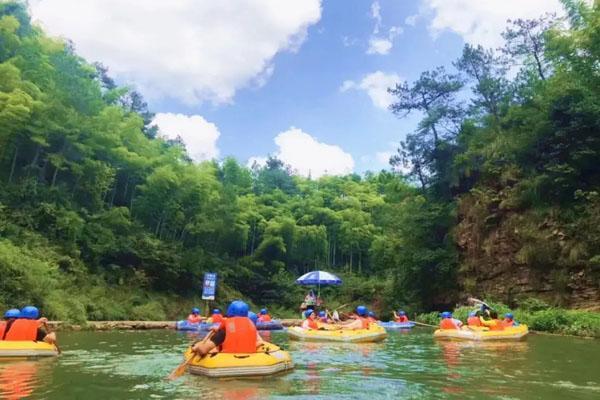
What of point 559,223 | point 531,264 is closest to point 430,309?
point 531,264

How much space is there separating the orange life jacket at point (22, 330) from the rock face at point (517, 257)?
15.4m

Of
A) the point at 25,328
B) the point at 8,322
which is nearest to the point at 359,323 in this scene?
the point at 25,328

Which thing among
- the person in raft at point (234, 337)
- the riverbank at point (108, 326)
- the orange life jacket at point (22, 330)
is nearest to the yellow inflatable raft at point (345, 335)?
the person in raft at point (234, 337)

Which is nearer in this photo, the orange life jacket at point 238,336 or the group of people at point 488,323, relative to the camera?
the orange life jacket at point 238,336

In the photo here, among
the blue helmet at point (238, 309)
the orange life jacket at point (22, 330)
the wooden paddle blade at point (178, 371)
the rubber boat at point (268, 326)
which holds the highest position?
the blue helmet at point (238, 309)

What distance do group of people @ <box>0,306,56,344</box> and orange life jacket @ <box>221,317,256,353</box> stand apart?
13.4 ft

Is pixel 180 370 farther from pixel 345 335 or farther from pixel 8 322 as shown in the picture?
pixel 345 335

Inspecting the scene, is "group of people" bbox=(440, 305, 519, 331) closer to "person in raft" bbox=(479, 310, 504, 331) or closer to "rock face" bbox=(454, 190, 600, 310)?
"person in raft" bbox=(479, 310, 504, 331)

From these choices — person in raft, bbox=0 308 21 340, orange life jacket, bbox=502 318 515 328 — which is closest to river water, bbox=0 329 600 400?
person in raft, bbox=0 308 21 340

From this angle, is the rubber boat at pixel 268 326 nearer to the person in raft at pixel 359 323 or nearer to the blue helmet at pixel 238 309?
the person in raft at pixel 359 323

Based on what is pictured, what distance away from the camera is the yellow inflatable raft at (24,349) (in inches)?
341

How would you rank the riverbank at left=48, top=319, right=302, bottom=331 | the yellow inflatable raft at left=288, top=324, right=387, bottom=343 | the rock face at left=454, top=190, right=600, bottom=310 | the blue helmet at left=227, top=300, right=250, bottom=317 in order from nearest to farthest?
the blue helmet at left=227, top=300, right=250, bottom=317
the yellow inflatable raft at left=288, top=324, right=387, bottom=343
the riverbank at left=48, top=319, right=302, bottom=331
the rock face at left=454, top=190, right=600, bottom=310

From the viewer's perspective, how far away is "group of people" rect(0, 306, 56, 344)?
898 cm

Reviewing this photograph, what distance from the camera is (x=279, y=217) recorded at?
35.2 m
